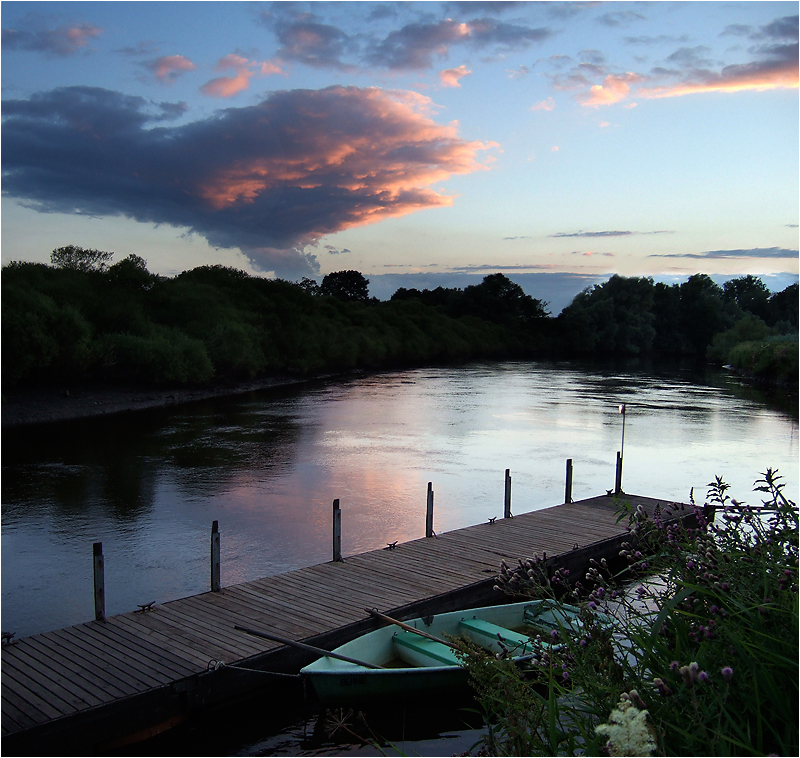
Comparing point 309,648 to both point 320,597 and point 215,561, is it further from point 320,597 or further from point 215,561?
point 215,561

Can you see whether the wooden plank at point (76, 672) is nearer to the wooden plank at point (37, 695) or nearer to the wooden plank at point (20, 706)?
the wooden plank at point (37, 695)

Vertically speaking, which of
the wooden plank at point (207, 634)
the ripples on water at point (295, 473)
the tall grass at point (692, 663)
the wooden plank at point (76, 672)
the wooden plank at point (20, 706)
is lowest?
the ripples on water at point (295, 473)

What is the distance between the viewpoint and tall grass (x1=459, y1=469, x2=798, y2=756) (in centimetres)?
365

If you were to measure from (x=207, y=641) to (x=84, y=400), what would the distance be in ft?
125

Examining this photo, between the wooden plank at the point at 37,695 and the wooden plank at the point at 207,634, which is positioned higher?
the wooden plank at the point at 37,695

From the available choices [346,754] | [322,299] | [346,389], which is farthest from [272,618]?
[322,299]

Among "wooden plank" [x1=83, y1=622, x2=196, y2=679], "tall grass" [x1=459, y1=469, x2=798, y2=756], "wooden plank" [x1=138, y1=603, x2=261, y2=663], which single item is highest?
"tall grass" [x1=459, y1=469, x2=798, y2=756]

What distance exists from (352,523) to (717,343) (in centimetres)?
10287

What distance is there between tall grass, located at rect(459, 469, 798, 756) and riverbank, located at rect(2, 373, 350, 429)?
129 ft

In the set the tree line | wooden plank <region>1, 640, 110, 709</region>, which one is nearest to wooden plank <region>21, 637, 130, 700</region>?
wooden plank <region>1, 640, 110, 709</region>

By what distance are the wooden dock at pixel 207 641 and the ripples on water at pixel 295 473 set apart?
2896 mm

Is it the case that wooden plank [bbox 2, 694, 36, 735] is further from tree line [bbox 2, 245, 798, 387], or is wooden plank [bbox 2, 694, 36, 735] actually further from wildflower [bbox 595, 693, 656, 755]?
tree line [bbox 2, 245, 798, 387]

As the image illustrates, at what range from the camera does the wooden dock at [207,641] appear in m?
8.58

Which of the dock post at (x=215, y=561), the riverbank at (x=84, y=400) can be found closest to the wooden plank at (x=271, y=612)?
the dock post at (x=215, y=561)
